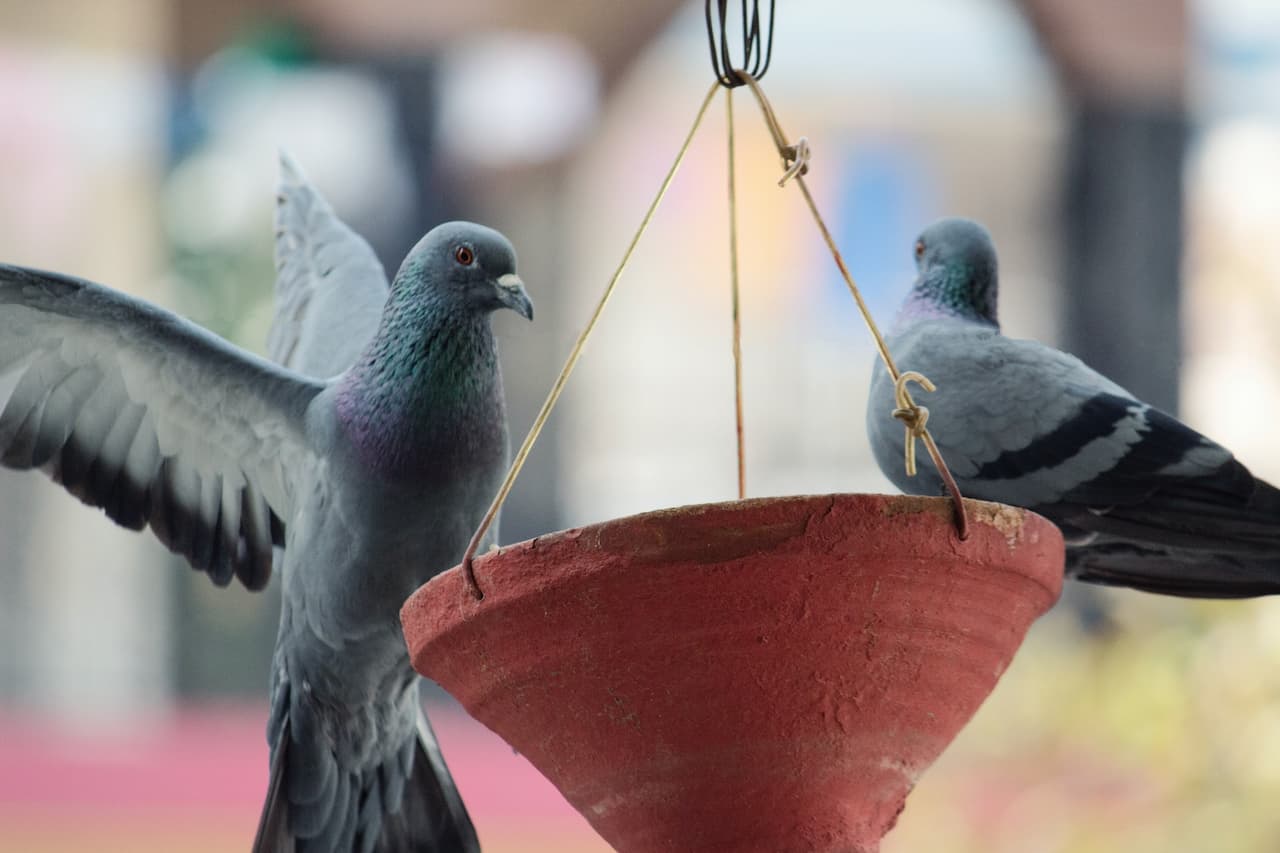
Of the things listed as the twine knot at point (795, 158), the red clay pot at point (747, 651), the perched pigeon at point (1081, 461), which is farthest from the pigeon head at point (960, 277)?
the red clay pot at point (747, 651)

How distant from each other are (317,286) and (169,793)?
3513 mm

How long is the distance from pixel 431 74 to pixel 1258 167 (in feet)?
11.4

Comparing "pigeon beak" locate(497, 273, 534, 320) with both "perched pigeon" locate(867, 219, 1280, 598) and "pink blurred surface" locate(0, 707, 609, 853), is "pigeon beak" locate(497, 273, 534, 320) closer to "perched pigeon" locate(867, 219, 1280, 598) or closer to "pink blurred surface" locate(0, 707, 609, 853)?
"perched pigeon" locate(867, 219, 1280, 598)

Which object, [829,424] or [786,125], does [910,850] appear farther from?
[786,125]

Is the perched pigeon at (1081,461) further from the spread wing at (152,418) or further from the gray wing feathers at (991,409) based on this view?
the spread wing at (152,418)

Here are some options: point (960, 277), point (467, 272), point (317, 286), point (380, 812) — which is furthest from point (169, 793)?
point (960, 277)

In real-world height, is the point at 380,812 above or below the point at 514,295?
below

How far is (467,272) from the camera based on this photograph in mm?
2064

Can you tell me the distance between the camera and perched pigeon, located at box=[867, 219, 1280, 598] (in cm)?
185

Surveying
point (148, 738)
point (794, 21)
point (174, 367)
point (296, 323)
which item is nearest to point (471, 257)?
point (174, 367)

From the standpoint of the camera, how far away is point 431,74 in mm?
7426

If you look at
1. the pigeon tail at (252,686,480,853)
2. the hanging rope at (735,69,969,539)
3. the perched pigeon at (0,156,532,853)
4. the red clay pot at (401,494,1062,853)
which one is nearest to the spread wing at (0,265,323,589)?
the perched pigeon at (0,156,532,853)

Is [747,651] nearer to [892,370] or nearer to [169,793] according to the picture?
[892,370]

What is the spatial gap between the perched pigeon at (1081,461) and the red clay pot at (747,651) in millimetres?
303
